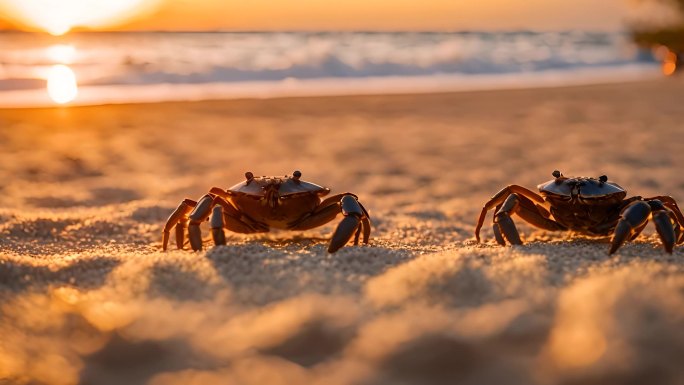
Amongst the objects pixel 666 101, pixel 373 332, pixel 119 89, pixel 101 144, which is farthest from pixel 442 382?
pixel 119 89

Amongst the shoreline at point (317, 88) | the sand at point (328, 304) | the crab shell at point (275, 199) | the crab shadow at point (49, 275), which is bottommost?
the sand at point (328, 304)

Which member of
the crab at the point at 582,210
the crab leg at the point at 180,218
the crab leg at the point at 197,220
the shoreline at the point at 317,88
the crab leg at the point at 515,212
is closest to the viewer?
the crab at the point at 582,210

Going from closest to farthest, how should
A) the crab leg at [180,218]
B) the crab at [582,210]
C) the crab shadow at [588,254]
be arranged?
the crab shadow at [588,254] → the crab at [582,210] → the crab leg at [180,218]

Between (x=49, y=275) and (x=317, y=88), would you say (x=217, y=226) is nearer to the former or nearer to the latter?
(x=49, y=275)

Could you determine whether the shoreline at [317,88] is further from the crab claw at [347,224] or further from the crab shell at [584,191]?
the crab shell at [584,191]

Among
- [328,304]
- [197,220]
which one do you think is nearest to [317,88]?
[197,220]

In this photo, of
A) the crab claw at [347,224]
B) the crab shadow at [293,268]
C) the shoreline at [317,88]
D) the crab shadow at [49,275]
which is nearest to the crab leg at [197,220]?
the crab shadow at [293,268]
